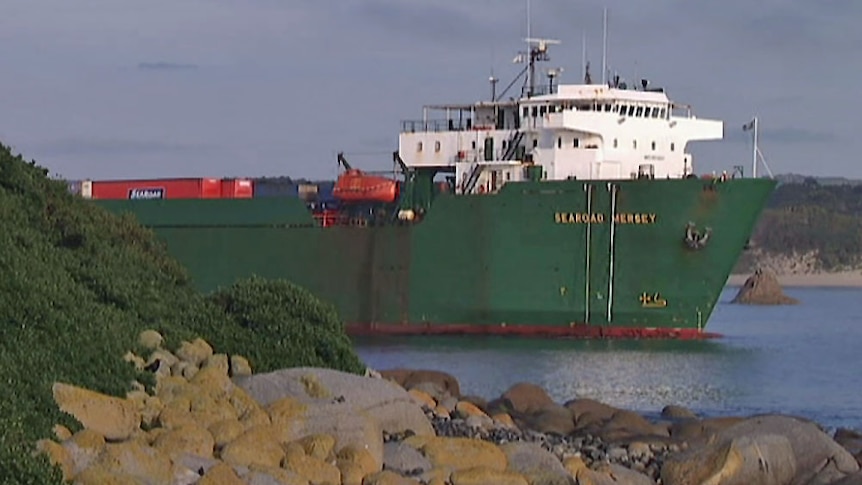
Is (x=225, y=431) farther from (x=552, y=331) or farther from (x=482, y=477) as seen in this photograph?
(x=552, y=331)

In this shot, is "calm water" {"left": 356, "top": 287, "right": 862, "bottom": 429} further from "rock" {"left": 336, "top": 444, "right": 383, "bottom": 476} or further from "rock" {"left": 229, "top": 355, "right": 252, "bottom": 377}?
"rock" {"left": 336, "top": 444, "right": 383, "bottom": 476}

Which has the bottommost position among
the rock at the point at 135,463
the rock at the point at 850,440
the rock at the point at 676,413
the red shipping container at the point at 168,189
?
the rock at the point at 676,413

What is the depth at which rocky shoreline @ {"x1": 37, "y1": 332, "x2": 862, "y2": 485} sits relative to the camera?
10.2 m

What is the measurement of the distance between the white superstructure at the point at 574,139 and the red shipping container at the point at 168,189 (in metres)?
5.00

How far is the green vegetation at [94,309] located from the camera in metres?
11.4

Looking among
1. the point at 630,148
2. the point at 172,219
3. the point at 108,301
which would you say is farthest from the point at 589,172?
the point at 108,301

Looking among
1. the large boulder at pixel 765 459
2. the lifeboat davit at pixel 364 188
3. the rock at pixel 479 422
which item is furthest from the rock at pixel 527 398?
the lifeboat davit at pixel 364 188

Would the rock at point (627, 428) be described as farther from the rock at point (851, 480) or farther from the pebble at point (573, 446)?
the rock at point (851, 480)

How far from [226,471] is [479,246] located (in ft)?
68.7

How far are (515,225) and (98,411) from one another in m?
19.8

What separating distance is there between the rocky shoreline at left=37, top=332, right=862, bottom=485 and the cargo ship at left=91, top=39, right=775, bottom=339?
1446 centimetres

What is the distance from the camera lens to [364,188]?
3356 centimetres

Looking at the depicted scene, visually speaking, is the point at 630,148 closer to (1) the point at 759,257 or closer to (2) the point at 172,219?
(2) the point at 172,219

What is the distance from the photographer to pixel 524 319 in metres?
30.4
